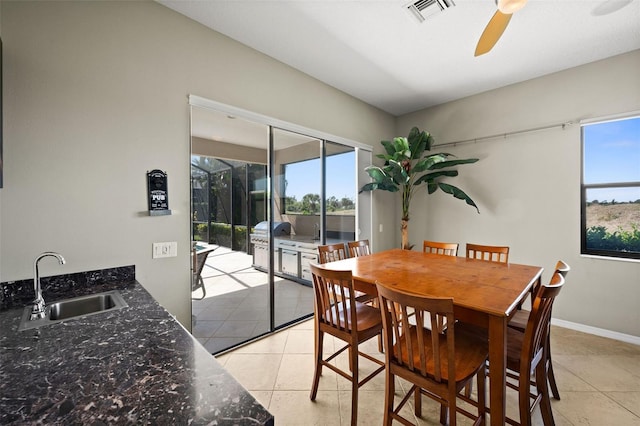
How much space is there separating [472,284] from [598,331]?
8.19 feet

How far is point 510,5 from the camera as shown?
1562 millimetres

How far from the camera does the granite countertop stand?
0.73 m

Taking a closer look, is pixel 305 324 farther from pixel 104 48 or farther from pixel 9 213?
pixel 104 48

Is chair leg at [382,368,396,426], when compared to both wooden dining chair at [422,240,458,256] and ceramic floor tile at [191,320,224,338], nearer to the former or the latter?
ceramic floor tile at [191,320,224,338]

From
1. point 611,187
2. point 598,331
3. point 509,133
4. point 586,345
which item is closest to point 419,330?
point 586,345

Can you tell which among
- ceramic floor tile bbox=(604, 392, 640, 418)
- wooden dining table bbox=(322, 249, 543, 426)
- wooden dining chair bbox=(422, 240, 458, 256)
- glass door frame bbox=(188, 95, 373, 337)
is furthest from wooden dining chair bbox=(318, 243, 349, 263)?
ceramic floor tile bbox=(604, 392, 640, 418)

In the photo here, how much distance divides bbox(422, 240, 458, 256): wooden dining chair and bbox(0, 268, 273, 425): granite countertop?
2693mm

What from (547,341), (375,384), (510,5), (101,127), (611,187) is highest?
(510,5)

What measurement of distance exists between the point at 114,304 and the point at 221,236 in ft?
3.66

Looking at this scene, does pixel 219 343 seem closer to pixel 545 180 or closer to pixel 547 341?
pixel 547 341

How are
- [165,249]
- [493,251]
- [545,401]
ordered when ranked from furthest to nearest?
[493,251]
[165,249]
[545,401]

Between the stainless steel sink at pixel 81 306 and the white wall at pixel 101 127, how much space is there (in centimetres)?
30

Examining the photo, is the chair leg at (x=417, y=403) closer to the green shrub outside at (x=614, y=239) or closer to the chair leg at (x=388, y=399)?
the chair leg at (x=388, y=399)

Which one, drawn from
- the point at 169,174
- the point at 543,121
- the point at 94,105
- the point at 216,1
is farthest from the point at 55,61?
the point at 543,121
